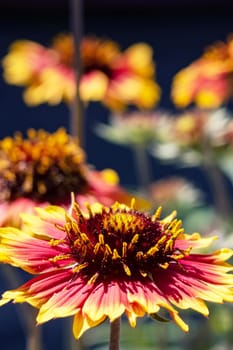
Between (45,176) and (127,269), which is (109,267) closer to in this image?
(127,269)

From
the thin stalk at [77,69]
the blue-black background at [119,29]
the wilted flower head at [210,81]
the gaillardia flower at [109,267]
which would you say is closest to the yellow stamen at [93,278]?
the gaillardia flower at [109,267]

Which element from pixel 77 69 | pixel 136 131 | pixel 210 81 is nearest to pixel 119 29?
pixel 136 131

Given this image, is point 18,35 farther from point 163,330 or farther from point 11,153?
point 11,153

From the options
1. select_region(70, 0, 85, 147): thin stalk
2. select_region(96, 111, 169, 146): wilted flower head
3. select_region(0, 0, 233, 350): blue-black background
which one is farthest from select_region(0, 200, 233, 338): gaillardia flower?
select_region(0, 0, 233, 350): blue-black background

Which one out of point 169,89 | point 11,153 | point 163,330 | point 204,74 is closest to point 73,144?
point 11,153

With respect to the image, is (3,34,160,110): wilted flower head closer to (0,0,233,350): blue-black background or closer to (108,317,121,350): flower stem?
(108,317,121,350): flower stem
